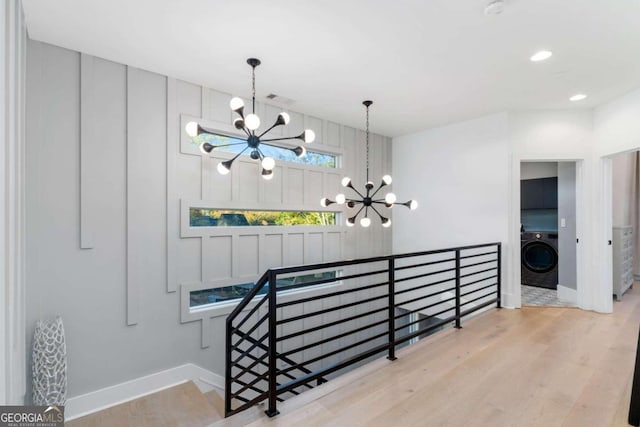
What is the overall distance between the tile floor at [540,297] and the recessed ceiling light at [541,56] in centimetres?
338

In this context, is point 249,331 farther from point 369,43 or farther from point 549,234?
point 549,234

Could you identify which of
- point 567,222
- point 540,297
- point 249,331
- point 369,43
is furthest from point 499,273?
point 249,331

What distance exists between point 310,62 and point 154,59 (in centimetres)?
146

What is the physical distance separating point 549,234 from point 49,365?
6.96 meters

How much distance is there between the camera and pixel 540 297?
4.91 metres

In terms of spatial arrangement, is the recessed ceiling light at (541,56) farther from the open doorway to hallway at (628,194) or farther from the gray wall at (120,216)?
the open doorway to hallway at (628,194)

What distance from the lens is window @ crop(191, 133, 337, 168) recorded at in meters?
3.58

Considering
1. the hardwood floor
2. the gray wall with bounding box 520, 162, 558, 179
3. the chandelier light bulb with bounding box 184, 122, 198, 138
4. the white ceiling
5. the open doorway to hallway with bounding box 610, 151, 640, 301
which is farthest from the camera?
the gray wall with bounding box 520, 162, 558, 179

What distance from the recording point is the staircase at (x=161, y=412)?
261 centimetres

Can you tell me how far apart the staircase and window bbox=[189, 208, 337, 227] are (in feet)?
5.62

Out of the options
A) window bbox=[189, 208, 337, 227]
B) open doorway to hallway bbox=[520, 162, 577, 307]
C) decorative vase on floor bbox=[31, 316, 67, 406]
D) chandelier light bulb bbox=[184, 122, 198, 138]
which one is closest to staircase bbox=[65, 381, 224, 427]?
decorative vase on floor bbox=[31, 316, 67, 406]

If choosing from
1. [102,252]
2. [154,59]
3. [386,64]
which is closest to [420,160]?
[386,64]

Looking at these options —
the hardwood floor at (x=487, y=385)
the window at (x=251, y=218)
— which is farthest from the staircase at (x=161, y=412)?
the window at (x=251, y=218)

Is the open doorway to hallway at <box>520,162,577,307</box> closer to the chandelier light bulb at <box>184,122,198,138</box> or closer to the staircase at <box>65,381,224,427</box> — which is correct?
the staircase at <box>65,381,224,427</box>
